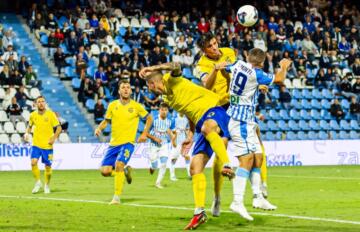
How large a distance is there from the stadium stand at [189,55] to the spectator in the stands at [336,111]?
0.16 feet

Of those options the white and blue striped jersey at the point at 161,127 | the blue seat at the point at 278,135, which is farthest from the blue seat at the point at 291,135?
the white and blue striped jersey at the point at 161,127

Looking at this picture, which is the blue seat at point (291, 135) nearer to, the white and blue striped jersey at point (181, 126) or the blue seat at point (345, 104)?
the blue seat at point (345, 104)

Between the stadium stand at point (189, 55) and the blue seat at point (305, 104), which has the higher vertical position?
the stadium stand at point (189, 55)

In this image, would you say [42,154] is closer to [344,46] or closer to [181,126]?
[181,126]

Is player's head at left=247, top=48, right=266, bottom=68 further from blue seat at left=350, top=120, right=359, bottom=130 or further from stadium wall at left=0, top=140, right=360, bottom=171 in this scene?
blue seat at left=350, top=120, right=359, bottom=130

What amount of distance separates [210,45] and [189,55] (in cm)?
2638

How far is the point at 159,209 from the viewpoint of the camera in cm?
1529

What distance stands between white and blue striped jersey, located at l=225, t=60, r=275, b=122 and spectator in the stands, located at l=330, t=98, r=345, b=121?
1122 inches

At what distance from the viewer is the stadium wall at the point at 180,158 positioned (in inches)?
1303

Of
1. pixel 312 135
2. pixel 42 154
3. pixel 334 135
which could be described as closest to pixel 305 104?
pixel 312 135

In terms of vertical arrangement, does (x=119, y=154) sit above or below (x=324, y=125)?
above

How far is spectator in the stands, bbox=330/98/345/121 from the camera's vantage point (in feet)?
135

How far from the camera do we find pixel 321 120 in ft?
135

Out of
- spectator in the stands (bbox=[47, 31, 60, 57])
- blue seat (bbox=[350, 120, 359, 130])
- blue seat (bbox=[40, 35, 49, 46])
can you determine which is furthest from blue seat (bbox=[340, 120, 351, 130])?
blue seat (bbox=[40, 35, 49, 46])
